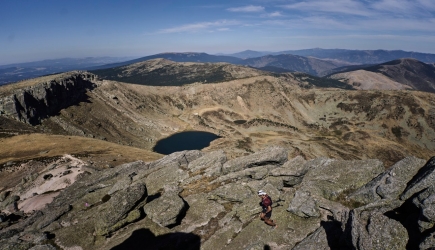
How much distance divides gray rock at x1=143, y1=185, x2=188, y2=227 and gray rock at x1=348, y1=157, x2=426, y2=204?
17977mm

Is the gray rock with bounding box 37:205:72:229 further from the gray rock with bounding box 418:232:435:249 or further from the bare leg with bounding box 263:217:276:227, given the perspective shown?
the gray rock with bounding box 418:232:435:249

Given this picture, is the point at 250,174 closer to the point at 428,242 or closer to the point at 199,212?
the point at 199,212

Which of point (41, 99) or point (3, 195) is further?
point (41, 99)

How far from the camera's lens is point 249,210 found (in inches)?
1016

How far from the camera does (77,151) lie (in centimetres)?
8012

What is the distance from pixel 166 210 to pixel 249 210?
29.9 feet

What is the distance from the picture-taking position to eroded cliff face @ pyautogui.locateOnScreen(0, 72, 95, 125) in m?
115

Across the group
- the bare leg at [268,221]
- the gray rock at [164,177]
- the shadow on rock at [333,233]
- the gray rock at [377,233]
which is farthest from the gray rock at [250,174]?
the gray rock at [377,233]

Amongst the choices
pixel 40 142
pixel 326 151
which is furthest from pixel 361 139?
pixel 40 142

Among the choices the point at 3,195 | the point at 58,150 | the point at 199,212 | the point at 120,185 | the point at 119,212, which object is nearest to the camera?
the point at 119,212

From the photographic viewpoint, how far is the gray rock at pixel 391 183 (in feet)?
69.4

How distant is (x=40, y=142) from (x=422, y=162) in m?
104

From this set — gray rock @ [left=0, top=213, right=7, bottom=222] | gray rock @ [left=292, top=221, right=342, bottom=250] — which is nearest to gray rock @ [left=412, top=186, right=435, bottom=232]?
gray rock @ [left=292, top=221, right=342, bottom=250]

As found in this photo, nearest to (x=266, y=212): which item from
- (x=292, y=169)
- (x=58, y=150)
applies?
(x=292, y=169)
